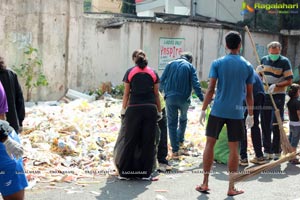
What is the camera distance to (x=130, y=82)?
6.70 metres

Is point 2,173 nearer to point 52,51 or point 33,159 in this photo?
point 33,159

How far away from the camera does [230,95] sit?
6.02 metres

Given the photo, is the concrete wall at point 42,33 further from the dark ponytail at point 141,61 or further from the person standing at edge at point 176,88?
the dark ponytail at point 141,61

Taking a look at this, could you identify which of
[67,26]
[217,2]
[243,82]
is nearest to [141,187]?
[243,82]

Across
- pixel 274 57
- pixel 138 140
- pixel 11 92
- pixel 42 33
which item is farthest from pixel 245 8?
pixel 11 92

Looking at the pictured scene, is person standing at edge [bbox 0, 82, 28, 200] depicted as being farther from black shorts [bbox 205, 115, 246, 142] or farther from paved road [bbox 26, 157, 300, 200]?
black shorts [bbox 205, 115, 246, 142]

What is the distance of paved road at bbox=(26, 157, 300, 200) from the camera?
6030 millimetres

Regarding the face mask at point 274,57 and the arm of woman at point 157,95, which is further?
the face mask at point 274,57

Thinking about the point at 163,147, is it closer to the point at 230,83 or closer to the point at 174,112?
the point at 174,112

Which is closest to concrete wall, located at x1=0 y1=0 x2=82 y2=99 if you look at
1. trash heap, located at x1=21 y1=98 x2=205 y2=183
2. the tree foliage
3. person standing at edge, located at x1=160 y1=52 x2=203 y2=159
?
trash heap, located at x1=21 y1=98 x2=205 y2=183

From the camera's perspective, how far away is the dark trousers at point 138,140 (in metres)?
6.69

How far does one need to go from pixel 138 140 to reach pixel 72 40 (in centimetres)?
818

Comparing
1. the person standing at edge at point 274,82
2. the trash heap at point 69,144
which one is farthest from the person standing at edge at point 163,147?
the person standing at edge at point 274,82

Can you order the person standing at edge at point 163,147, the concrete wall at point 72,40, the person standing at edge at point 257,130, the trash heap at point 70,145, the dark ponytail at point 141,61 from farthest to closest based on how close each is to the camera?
the concrete wall at point 72,40 < the person standing at edge at point 257,130 < the person standing at edge at point 163,147 < the trash heap at point 70,145 < the dark ponytail at point 141,61
